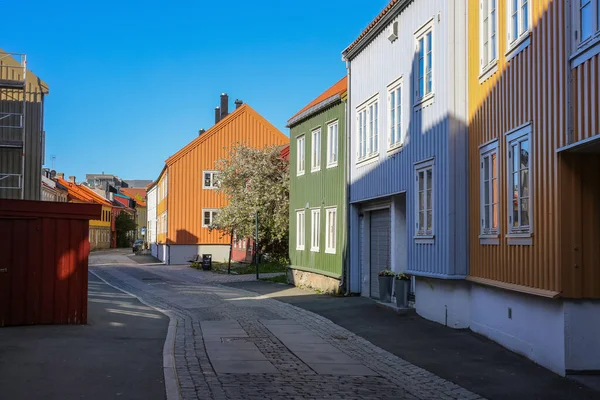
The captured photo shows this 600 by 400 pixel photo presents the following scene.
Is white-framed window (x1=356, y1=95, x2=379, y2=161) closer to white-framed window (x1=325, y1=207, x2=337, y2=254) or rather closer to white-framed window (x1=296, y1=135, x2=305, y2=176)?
white-framed window (x1=325, y1=207, x2=337, y2=254)

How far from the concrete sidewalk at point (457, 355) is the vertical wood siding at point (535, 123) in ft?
3.69

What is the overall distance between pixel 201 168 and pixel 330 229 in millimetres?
28520

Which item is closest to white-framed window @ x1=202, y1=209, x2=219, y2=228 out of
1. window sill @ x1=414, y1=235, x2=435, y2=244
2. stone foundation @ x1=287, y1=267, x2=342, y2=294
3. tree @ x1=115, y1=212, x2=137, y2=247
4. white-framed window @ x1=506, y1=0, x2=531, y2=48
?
stone foundation @ x1=287, y1=267, x2=342, y2=294

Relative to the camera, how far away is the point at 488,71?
12.4 metres

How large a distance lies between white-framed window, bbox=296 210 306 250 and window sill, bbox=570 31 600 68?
1685 centimetres

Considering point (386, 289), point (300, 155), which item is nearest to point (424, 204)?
point (386, 289)

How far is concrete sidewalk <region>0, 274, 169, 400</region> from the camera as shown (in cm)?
795

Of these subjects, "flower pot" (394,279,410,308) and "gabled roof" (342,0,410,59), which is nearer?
"flower pot" (394,279,410,308)

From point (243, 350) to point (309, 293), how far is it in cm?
1134

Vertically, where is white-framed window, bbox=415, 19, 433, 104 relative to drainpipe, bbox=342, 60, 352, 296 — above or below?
above

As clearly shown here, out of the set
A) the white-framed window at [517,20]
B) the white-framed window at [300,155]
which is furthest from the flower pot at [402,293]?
the white-framed window at [300,155]

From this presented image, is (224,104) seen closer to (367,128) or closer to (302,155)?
(302,155)

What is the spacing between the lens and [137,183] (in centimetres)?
16700

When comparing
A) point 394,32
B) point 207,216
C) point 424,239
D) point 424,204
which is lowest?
point 424,239
